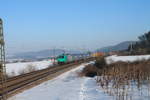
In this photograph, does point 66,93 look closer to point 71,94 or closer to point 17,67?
point 71,94

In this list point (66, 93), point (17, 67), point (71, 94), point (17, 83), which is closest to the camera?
point (71, 94)

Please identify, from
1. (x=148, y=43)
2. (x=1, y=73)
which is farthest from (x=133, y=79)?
(x=148, y=43)

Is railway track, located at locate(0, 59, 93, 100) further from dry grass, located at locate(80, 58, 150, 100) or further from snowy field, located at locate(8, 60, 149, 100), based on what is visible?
dry grass, located at locate(80, 58, 150, 100)

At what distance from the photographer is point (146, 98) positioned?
1098 cm

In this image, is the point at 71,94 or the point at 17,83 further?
the point at 17,83

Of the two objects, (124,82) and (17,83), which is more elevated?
(124,82)

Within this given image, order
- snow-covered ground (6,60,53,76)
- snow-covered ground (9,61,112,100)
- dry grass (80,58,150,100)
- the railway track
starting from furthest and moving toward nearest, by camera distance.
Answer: snow-covered ground (6,60,53,76), the railway track, snow-covered ground (9,61,112,100), dry grass (80,58,150,100)

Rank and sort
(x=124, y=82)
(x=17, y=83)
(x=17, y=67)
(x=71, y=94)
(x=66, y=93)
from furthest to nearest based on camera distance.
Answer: (x=17, y=67) → (x=17, y=83) → (x=66, y=93) → (x=71, y=94) → (x=124, y=82)

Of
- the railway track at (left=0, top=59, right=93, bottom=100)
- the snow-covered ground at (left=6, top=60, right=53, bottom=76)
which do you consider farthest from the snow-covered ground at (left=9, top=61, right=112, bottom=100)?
the snow-covered ground at (left=6, top=60, right=53, bottom=76)

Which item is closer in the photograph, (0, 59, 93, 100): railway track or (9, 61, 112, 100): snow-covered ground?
(9, 61, 112, 100): snow-covered ground

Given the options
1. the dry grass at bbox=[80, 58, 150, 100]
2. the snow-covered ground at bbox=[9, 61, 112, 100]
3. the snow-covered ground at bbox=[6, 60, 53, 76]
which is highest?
the dry grass at bbox=[80, 58, 150, 100]

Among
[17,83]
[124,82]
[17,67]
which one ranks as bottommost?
[17,67]

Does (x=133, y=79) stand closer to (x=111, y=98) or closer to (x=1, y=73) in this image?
(x=111, y=98)

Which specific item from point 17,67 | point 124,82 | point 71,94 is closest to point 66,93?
point 71,94
